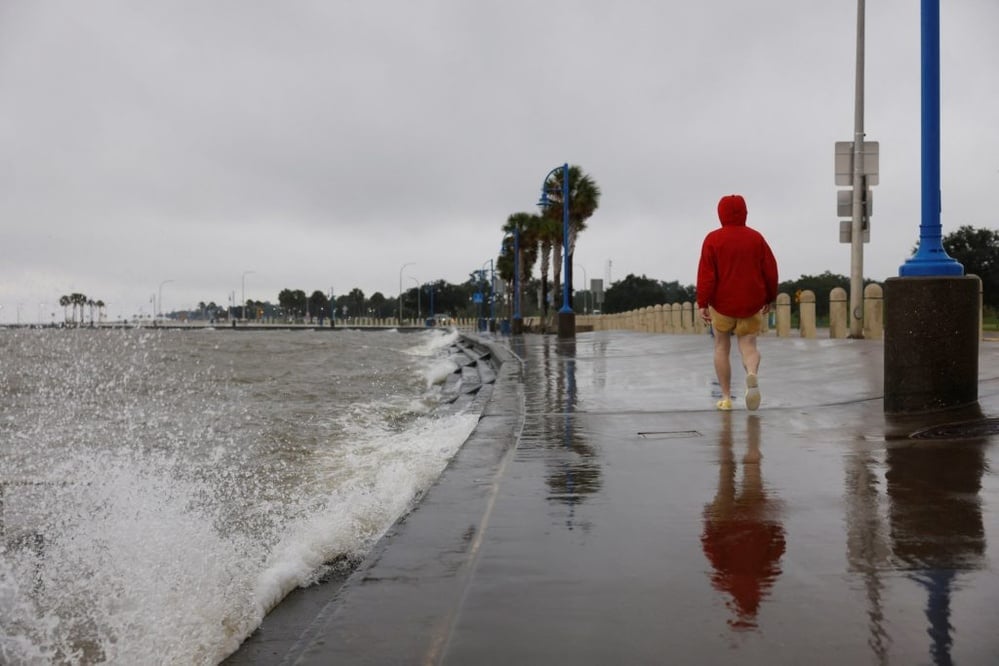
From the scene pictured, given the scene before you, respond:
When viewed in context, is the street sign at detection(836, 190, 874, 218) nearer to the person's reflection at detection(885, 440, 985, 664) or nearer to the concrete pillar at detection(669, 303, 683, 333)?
the concrete pillar at detection(669, 303, 683, 333)

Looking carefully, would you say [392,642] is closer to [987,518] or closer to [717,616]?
[717,616]

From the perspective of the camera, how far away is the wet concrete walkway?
7.52 ft

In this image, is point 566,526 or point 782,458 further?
point 782,458

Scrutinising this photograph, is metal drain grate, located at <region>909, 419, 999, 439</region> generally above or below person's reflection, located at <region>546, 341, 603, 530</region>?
above

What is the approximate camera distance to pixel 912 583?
277 centimetres

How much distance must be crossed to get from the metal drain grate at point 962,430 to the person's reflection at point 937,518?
1.08 feet

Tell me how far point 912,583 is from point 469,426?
18.6 feet

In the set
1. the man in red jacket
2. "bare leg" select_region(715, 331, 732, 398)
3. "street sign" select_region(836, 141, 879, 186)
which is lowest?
"bare leg" select_region(715, 331, 732, 398)

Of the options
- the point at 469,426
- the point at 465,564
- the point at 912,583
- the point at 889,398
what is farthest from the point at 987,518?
the point at 469,426

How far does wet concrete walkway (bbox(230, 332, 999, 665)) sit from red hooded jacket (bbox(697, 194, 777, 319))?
1691 millimetres

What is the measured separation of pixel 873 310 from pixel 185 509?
17.2 m

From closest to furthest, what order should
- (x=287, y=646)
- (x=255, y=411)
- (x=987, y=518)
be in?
(x=287, y=646) → (x=987, y=518) → (x=255, y=411)

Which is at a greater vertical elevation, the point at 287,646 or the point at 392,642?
the point at 392,642

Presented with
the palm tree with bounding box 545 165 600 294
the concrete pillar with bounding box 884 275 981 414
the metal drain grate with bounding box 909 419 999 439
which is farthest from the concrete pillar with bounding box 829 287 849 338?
the palm tree with bounding box 545 165 600 294
